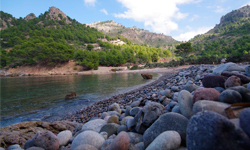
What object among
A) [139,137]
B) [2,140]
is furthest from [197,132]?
[2,140]

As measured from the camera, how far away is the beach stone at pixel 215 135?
89 centimetres

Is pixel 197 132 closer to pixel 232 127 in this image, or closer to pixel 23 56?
pixel 232 127

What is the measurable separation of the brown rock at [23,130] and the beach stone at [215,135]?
12.1 ft

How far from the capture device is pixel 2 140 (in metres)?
2.81

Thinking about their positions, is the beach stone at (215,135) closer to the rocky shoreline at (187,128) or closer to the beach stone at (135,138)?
the rocky shoreline at (187,128)

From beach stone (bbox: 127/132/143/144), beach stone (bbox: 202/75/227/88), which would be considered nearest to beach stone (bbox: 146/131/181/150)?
beach stone (bbox: 127/132/143/144)

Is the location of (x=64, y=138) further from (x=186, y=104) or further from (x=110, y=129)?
(x=186, y=104)

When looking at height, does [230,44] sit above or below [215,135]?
above

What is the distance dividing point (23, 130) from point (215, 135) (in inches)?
175

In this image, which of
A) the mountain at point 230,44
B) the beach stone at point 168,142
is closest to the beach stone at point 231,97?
the beach stone at point 168,142

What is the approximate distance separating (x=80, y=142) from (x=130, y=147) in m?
0.88

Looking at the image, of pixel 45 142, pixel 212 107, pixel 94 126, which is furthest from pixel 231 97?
pixel 45 142

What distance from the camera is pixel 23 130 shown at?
11.3 ft

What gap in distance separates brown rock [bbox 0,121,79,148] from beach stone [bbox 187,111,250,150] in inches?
145
